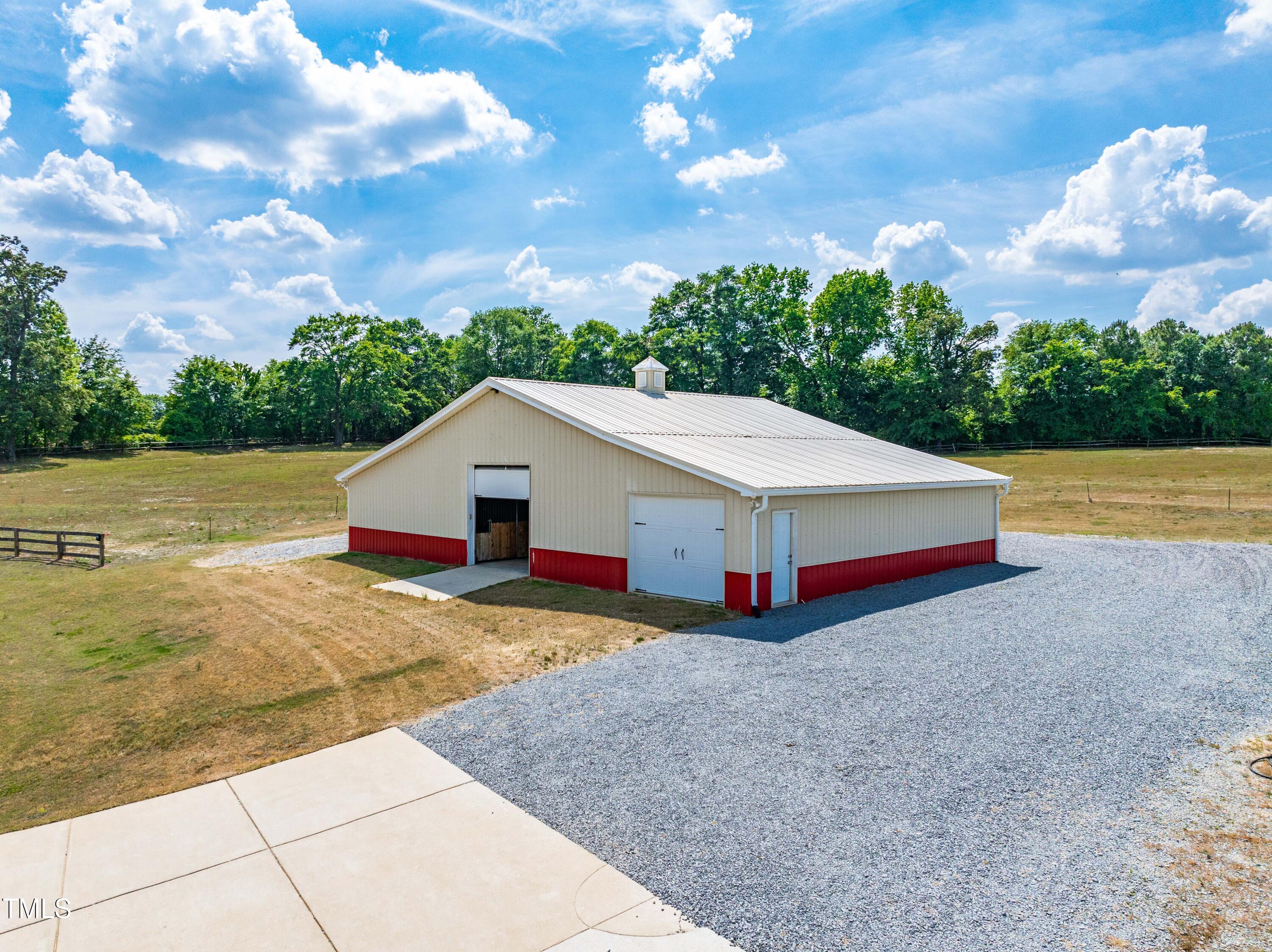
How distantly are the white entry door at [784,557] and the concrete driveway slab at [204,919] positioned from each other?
371 inches

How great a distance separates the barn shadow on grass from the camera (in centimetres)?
1104

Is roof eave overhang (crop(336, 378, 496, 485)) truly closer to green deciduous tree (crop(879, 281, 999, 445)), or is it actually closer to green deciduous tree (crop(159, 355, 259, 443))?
green deciduous tree (crop(879, 281, 999, 445))

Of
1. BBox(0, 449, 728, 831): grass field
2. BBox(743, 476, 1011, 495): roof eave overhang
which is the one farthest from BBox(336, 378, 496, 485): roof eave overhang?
BBox(743, 476, 1011, 495): roof eave overhang

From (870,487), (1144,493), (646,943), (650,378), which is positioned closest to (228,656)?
(646,943)

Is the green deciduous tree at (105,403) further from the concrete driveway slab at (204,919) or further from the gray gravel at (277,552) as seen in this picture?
the concrete driveway slab at (204,919)

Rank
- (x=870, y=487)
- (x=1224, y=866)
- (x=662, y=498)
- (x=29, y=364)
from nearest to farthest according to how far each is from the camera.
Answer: (x=1224, y=866), (x=662, y=498), (x=870, y=487), (x=29, y=364)

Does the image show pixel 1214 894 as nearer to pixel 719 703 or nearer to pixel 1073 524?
pixel 719 703

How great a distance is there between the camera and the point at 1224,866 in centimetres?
480

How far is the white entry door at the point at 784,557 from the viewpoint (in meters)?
12.8

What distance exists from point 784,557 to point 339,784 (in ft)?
28.7

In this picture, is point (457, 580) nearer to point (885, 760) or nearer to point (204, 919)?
point (885, 760)

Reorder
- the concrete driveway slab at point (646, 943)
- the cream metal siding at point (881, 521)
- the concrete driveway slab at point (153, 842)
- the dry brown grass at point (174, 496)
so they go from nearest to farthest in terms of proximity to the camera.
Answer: the concrete driveway slab at point (646, 943) → the concrete driveway slab at point (153, 842) → the cream metal siding at point (881, 521) → the dry brown grass at point (174, 496)

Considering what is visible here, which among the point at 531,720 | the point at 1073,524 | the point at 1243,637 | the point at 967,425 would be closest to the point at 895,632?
the point at 1243,637

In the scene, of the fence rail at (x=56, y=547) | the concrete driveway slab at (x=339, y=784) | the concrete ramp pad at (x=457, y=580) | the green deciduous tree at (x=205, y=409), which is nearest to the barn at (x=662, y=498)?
the concrete ramp pad at (x=457, y=580)
